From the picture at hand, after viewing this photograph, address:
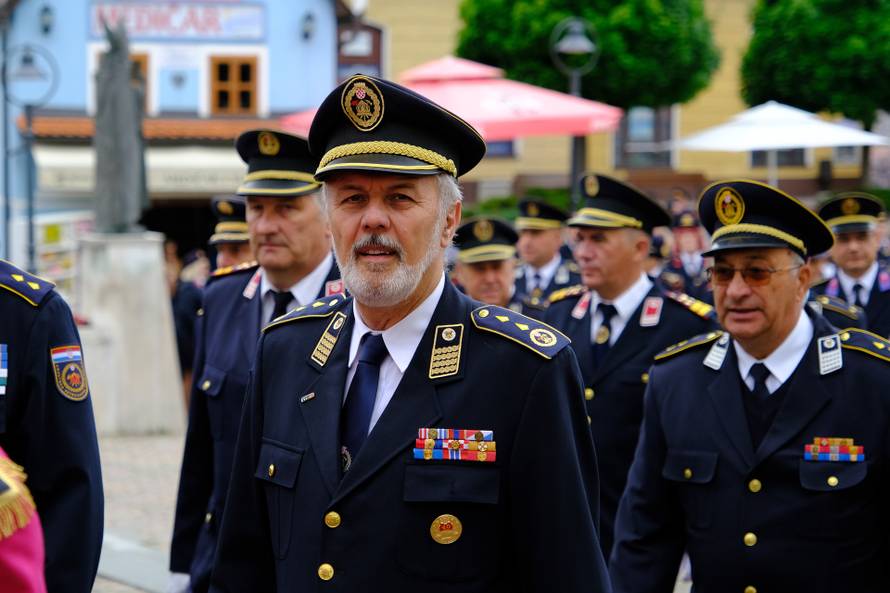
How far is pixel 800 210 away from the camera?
518 cm

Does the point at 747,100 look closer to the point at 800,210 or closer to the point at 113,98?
the point at 113,98

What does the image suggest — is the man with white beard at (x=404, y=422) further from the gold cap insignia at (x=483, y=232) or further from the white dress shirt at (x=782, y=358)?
Result: the gold cap insignia at (x=483, y=232)

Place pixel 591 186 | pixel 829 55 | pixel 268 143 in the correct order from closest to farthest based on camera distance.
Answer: pixel 268 143 < pixel 591 186 < pixel 829 55

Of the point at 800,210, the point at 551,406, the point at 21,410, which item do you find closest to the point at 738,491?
the point at 800,210

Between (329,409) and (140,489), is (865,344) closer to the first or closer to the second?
(329,409)

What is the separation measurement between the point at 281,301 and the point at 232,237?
10.3 feet

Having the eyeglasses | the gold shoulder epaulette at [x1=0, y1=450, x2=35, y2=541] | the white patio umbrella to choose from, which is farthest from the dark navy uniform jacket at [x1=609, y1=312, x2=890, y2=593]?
the white patio umbrella

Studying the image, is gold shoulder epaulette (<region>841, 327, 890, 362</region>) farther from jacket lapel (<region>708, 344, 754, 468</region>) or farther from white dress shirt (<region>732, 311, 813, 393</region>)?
jacket lapel (<region>708, 344, 754, 468</region>)

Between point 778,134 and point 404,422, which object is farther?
point 778,134

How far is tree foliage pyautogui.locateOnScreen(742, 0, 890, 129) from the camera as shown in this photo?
29.4 m

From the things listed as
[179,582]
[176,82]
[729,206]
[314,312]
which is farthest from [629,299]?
[176,82]

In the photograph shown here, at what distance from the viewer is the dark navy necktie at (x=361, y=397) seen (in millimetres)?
3492

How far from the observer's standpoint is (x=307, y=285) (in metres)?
5.79

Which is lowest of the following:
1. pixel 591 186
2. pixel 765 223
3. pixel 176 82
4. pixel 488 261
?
pixel 488 261
